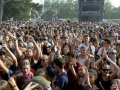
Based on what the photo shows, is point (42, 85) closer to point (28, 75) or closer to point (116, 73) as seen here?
point (28, 75)

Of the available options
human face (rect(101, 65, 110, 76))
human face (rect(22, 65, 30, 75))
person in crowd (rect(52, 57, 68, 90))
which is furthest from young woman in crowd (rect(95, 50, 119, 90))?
human face (rect(22, 65, 30, 75))

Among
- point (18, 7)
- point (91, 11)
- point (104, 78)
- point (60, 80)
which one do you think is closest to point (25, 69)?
point (60, 80)

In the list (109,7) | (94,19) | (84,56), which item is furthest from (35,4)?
(109,7)

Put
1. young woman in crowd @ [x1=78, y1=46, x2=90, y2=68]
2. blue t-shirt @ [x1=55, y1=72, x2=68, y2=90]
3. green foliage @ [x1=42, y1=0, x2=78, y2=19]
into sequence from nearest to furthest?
blue t-shirt @ [x1=55, y1=72, x2=68, y2=90] < young woman in crowd @ [x1=78, y1=46, x2=90, y2=68] < green foliage @ [x1=42, y1=0, x2=78, y2=19]

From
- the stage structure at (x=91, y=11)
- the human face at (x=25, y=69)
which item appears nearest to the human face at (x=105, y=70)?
the human face at (x=25, y=69)

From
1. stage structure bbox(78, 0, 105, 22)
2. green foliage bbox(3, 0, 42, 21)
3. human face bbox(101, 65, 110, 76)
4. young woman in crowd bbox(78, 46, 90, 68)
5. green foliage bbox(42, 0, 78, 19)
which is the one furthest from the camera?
green foliage bbox(42, 0, 78, 19)

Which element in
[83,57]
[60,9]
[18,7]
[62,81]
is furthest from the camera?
[60,9]

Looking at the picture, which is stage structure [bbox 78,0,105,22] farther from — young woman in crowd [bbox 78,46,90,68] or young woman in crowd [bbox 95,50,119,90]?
young woman in crowd [bbox 95,50,119,90]

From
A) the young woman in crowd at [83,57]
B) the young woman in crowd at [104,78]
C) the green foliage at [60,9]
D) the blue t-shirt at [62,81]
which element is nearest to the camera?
the blue t-shirt at [62,81]

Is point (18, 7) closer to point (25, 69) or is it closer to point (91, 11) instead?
point (91, 11)

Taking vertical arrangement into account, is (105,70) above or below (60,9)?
below

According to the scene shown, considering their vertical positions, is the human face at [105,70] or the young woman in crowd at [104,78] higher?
the human face at [105,70]

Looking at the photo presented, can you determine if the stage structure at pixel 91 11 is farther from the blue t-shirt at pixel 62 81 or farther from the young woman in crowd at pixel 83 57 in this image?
the blue t-shirt at pixel 62 81

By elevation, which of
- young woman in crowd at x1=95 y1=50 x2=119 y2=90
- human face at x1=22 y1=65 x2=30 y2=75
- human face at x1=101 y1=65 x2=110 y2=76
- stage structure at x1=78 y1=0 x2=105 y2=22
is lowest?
young woman in crowd at x1=95 y1=50 x2=119 y2=90
